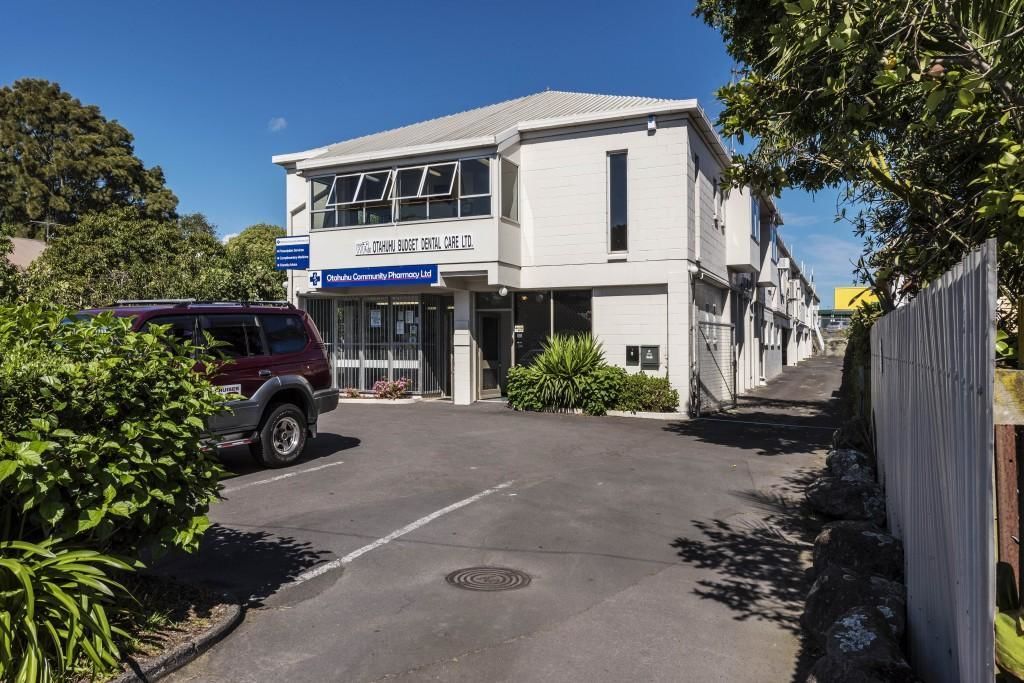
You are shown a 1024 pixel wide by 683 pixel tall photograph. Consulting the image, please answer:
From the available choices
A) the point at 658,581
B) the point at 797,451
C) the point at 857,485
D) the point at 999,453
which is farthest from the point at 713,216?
the point at 999,453

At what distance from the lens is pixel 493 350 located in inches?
795

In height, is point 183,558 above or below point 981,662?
below

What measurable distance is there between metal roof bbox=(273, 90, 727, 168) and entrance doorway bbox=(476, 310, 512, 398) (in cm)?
468

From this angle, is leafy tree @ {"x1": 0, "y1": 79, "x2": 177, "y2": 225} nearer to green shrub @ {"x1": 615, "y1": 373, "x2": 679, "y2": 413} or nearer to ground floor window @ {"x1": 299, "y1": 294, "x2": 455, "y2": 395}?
ground floor window @ {"x1": 299, "y1": 294, "x2": 455, "y2": 395}

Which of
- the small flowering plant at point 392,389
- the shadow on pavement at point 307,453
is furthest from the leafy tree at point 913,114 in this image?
the small flowering plant at point 392,389

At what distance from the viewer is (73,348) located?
4.18m

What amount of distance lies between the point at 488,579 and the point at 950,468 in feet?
12.3

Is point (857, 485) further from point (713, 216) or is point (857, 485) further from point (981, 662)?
point (713, 216)

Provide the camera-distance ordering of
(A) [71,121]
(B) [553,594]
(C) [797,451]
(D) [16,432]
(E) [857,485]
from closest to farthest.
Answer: (D) [16,432], (B) [553,594], (E) [857,485], (C) [797,451], (A) [71,121]

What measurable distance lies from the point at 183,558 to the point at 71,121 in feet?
146

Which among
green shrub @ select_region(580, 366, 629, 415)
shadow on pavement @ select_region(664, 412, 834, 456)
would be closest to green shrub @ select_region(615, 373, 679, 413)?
green shrub @ select_region(580, 366, 629, 415)

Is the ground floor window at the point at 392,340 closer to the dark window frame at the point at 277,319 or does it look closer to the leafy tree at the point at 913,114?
the dark window frame at the point at 277,319

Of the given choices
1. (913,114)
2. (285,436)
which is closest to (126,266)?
(285,436)

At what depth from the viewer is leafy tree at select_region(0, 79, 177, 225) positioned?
132ft
